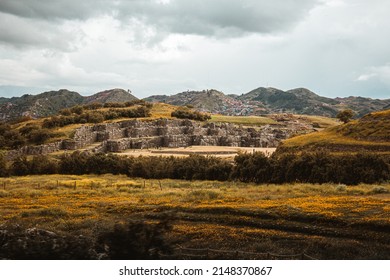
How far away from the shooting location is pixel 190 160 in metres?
62.9

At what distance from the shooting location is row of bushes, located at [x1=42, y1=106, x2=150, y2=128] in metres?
122

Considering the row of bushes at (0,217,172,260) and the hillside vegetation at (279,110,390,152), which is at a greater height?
the hillside vegetation at (279,110,390,152)

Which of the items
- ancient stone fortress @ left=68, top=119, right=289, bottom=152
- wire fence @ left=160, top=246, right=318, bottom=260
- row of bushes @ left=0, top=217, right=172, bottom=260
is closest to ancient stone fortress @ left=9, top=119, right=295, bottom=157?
ancient stone fortress @ left=68, top=119, right=289, bottom=152

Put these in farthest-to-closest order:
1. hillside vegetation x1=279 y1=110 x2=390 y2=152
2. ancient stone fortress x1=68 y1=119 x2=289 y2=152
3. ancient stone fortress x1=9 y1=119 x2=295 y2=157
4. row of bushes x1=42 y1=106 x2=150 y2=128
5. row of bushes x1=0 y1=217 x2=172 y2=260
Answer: row of bushes x1=42 y1=106 x2=150 y2=128 → ancient stone fortress x1=68 y1=119 x2=289 y2=152 → ancient stone fortress x1=9 y1=119 x2=295 y2=157 → hillside vegetation x1=279 y1=110 x2=390 y2=152 → row of bushes x1=0 y1=217 x2=172 y2=260

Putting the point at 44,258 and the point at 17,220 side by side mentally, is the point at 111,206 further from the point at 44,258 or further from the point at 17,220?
the point at 44,258

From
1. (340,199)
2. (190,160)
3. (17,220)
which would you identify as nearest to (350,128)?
(190,160)

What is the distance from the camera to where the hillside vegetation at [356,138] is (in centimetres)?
6831

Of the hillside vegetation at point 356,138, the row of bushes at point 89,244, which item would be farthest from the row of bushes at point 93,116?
the row of bushes at point 89,244

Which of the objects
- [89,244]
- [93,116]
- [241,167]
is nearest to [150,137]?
[93,116]

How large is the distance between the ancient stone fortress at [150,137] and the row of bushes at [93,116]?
9.98 meters

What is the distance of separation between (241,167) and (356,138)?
3076cm

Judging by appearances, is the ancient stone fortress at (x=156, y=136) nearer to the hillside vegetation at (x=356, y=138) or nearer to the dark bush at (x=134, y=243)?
the hillside vegetation at (x=356, y=138)

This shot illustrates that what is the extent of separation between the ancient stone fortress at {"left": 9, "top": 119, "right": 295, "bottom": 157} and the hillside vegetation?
35.2 metres

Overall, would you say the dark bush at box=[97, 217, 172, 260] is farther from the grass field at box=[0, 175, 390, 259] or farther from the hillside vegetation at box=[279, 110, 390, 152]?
the hillside vegetation at box=[279, 110, 390, 152]
